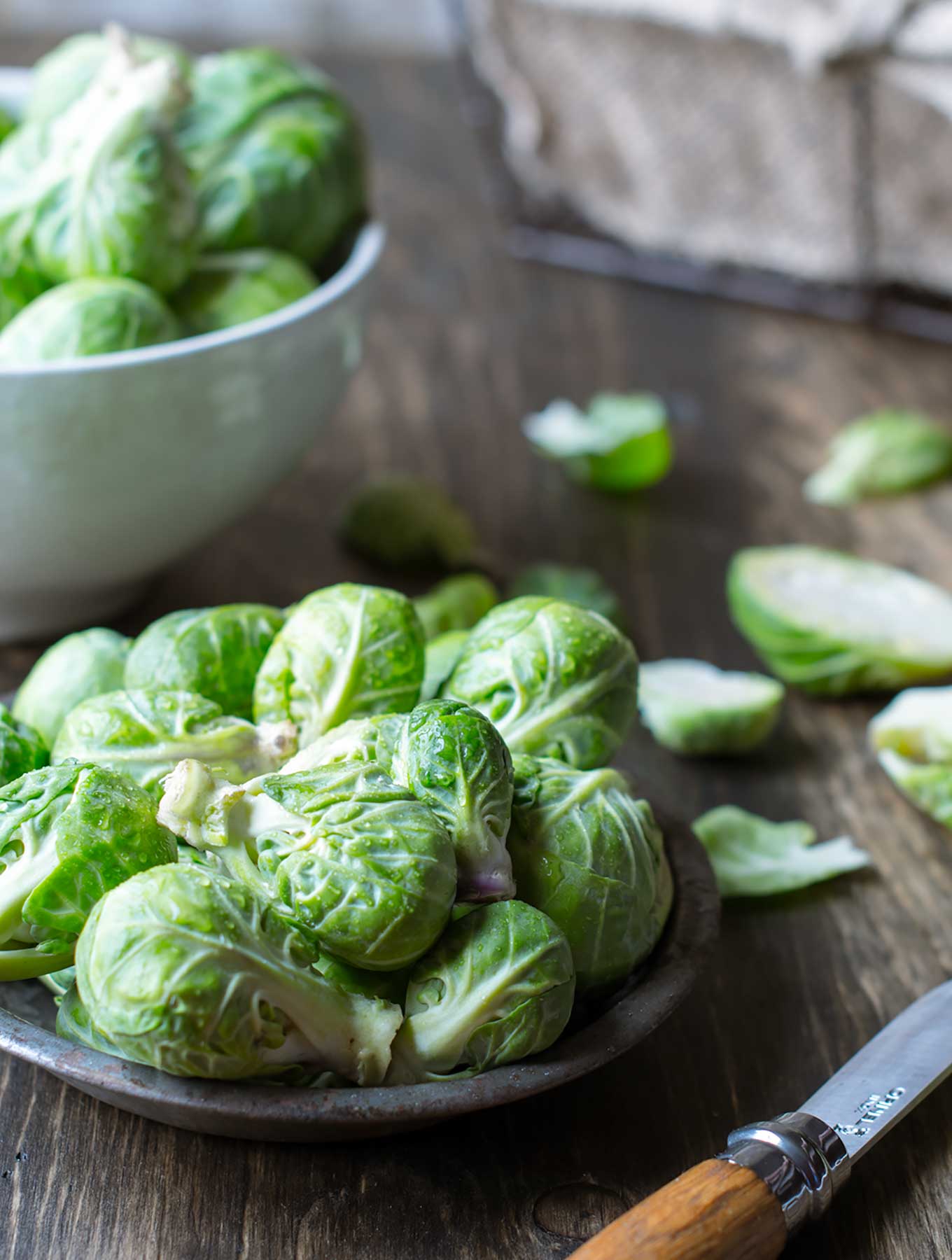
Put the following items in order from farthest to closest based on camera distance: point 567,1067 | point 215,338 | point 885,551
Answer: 1. point 885,551
2. point 215,338
3. point 567,1067

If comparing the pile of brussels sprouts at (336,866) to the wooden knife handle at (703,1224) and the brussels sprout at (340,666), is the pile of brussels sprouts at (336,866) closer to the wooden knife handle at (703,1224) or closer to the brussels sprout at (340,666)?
the brussels sprout at (340,666)

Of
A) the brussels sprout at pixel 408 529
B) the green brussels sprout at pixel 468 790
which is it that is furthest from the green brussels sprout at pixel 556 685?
the brussels sprout at pixel 408 529

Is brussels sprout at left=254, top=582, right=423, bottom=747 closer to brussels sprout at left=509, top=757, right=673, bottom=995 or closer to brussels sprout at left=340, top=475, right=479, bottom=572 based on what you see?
brussels sprout at left=509, top=757, right=673, bottom=995

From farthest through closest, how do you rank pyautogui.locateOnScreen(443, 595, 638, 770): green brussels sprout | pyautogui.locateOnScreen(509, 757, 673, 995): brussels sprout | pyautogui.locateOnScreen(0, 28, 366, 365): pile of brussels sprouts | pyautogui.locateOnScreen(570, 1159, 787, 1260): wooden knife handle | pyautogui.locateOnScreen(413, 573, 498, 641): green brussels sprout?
pyautogui.locateOnScreen(413, 573, 498, 641): green brussels sprout
pyautogui.locateOnScreen(0, 28, 366, 365): pile of brussels sprouts
pyautogui.locateOnScreen(443, 595, 638, 770): green brussels sprout
pyautogui.locateOnScreen(509, 757, 673, 995): brussels sprout
pyautogui.locateOnScreen(570, 1159, 787, 1260): wooden knife handle

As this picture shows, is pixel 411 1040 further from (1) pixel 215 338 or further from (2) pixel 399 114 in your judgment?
(2) pixel 399 114

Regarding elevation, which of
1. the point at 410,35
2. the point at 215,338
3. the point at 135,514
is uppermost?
the point at 215,338

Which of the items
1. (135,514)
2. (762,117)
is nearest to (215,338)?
(135,514)

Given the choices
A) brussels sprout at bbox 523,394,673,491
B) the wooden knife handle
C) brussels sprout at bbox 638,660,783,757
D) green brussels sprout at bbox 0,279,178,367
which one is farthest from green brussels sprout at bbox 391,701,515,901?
brussels sprout at bbox 523,394,673,491
